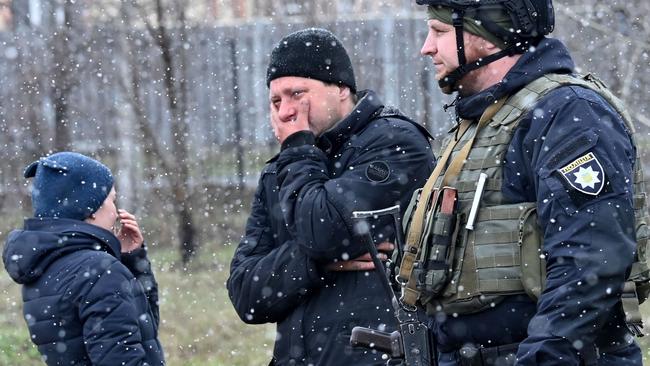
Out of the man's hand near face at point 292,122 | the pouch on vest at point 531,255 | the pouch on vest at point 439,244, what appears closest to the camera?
the pouch on vest at point 531,255

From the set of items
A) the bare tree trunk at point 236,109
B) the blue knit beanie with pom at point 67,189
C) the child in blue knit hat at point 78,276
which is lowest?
the bare tree trunk at point 236,109

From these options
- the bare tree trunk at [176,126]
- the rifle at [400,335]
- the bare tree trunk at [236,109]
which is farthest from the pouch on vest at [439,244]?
the bare tree trunk at [236,109]

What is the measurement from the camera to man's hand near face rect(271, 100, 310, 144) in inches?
160

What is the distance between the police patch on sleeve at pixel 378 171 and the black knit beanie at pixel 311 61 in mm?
417

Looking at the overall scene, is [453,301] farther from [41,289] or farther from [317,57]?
[41,289]

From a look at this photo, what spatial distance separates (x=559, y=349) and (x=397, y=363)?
769 millimetres

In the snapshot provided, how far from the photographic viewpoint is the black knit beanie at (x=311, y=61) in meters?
4.15

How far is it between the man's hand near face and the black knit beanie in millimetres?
126

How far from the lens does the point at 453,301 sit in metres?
3.13

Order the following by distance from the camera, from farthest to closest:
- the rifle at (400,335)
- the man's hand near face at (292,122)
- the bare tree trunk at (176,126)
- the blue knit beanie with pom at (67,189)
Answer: the bare tree trunk at (176,126), the blue knit beanie with pom at (67,189), the man's hand near face at (292,122), the rifle at (400,335)

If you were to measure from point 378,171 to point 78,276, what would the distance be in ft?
3.70

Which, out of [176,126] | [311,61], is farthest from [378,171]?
[176,126]

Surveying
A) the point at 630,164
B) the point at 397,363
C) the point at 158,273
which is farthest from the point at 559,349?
the point at 158,273

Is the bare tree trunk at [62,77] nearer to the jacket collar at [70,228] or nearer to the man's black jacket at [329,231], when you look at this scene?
the jacket collar at [70,228]
